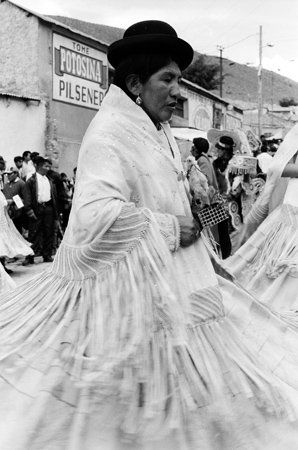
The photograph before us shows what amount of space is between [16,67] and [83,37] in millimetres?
2561

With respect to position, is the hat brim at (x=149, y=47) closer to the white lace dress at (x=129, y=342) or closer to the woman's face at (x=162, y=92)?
the woman's face at (x=162, y=92)

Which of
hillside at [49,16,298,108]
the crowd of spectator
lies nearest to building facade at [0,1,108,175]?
the crowd of spectator

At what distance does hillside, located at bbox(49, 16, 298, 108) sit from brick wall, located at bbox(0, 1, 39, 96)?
7024 centimetres

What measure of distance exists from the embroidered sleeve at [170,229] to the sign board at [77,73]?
19221 millimetres

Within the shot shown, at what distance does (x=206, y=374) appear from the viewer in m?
2.58

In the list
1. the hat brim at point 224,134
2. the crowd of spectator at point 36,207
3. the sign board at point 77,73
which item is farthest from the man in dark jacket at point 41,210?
the sign board at point 77,73

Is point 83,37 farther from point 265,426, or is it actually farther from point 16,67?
point 265,426

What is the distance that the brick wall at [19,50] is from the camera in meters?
21.0

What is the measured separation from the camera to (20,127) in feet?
64.3

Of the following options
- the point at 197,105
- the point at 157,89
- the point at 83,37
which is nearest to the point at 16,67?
the point at 83,37

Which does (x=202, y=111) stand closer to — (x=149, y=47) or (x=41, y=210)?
(x=41, y=210)

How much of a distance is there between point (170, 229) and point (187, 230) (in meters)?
0.08

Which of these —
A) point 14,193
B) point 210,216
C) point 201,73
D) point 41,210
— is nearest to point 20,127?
point 41,210

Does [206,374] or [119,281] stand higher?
[119,281]
